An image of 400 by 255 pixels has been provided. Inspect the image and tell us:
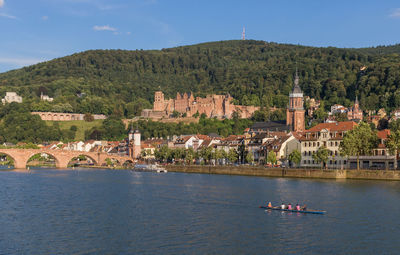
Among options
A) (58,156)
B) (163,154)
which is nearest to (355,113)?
(163,154)

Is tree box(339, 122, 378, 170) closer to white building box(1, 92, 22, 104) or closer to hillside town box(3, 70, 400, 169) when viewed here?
hillside town box(3, 70, 400, 169)

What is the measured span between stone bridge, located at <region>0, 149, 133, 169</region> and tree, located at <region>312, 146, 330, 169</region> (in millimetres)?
49238

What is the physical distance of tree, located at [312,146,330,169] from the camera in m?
71.4

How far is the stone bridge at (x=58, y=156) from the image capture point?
3819 inches

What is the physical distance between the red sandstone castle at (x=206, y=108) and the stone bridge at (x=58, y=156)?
4776 centimetres

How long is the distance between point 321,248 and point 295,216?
933 centimetres

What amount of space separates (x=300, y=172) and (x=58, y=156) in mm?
53177

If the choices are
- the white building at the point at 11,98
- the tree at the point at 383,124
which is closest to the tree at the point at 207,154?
the tree at the point at 383,124

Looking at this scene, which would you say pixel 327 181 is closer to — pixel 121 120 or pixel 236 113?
pixel 236 113

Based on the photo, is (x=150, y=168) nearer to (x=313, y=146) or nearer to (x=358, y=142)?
(x=313, y=146)

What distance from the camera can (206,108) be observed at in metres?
164

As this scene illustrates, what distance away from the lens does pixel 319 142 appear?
77375 mm

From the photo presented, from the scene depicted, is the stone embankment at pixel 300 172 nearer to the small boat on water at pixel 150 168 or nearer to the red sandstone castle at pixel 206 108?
the small boat on water at pixel 150 168

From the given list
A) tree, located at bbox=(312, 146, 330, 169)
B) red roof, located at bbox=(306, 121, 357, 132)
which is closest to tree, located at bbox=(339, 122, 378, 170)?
tree, located at bbox=(312, 146, 330, 169)
